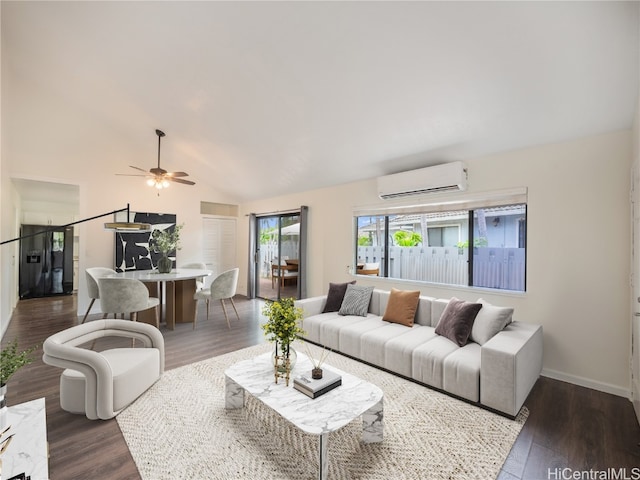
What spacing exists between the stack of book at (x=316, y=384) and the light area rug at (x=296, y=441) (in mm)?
357

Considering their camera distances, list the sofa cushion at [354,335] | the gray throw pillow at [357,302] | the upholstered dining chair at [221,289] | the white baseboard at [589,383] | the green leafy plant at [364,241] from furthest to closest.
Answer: the green leafy plant at [364,241]
the upholstered dining chair at [221,289]
the gray throw pillow at [357,302]
the sofa cushion at [354,335]
the white baseboard at [589,383]

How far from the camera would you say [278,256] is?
20.7 ft

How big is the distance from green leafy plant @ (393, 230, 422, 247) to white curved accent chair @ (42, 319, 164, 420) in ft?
11.0

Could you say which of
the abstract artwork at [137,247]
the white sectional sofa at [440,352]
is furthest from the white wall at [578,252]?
the abstract artwork at [137,247]

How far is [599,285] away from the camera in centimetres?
262

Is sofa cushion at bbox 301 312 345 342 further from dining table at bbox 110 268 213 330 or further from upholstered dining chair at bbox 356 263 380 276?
dining table at bbox 110 268 213 330

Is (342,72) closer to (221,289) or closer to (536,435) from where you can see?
(536,435)

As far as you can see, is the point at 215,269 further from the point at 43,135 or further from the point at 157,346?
the point at 157,346

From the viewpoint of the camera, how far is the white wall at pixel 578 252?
2.54 meters

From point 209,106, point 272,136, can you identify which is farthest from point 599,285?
point 209,106

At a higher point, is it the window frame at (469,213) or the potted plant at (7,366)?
the window frame at (469,213)

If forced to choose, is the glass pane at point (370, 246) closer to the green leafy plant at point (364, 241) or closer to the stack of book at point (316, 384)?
the green leafy plant at point (364, 241)

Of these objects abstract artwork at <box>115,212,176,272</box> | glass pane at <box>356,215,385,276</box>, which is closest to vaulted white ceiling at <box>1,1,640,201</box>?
glass pane at <box>356,215,385,276</box>

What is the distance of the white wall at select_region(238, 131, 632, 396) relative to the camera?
254cm
